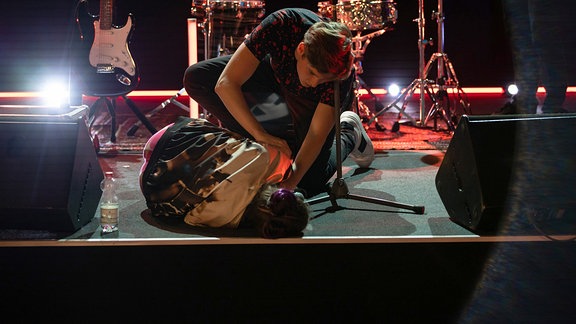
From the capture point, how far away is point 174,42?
709cm

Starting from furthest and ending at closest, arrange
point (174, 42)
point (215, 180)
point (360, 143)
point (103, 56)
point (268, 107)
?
point (174, 42), point (103, 56), point (360, 143), point (268, 107), point (215, 180)

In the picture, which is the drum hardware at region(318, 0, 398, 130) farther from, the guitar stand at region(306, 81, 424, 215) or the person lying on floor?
the person lying on floor

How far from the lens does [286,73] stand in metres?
3.08

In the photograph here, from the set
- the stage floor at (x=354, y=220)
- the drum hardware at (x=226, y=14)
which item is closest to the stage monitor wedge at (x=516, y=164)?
the stage floor at (x=354, y=220)

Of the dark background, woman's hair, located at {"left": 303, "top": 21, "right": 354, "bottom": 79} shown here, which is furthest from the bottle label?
the dark background

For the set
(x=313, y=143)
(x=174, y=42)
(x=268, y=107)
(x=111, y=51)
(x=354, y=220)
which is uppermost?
(x=174, y=42)

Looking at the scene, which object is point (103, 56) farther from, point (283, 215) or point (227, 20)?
point (283, 215)

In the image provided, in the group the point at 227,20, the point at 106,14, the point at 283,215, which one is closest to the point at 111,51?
the point at 106,14

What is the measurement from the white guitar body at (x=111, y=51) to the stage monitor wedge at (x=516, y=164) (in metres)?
2.68

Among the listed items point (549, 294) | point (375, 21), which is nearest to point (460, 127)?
point (549, 294)

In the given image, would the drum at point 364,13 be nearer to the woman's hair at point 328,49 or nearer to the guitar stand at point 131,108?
the guitar stand at point 131,108

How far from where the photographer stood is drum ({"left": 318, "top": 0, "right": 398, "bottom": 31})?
16.2ft

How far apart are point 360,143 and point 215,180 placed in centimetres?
126

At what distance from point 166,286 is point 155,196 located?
0.46 m
